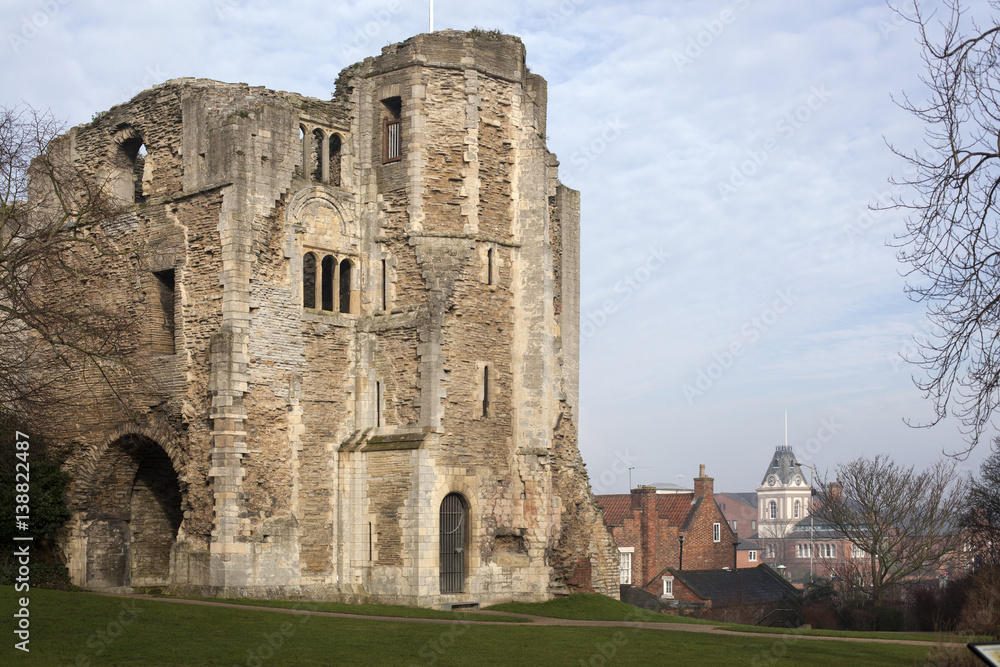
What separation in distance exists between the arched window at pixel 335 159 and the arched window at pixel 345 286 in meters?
1.97

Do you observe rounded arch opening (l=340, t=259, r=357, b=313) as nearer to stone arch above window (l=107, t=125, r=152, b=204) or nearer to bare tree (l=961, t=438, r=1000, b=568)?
stone arch above window (l=107, t=125, r=152, b=204)

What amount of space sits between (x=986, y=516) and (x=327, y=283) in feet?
87.1

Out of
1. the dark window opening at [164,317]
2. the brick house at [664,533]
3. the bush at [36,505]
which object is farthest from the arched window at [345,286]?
the brick house at [664,533]

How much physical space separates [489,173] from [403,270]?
3.18 metres

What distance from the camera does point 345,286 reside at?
27.7 metres

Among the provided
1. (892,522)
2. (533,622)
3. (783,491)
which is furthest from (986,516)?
(783,491)

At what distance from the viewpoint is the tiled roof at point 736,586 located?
156 ft

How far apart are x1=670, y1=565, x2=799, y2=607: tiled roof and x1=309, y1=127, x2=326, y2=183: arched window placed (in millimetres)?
27285

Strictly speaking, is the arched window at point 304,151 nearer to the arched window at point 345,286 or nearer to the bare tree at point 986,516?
the arched window at point 345,286

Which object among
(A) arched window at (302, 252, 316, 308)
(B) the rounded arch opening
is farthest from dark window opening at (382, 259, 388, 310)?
(A) arched window at (302, 252, 316, 308)

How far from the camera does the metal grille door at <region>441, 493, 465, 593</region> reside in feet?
84.1

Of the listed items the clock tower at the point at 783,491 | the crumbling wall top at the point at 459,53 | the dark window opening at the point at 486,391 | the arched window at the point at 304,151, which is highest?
the crumbling wall top at the point at 459,53

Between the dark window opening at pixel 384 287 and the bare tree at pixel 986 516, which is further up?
the dark window opening at pixel 384 287

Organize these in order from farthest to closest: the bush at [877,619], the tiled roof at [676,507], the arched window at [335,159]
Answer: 1. the tiled roof at [676,507]
2. the bush at [877,619]
3. the arched window at [335,159]
